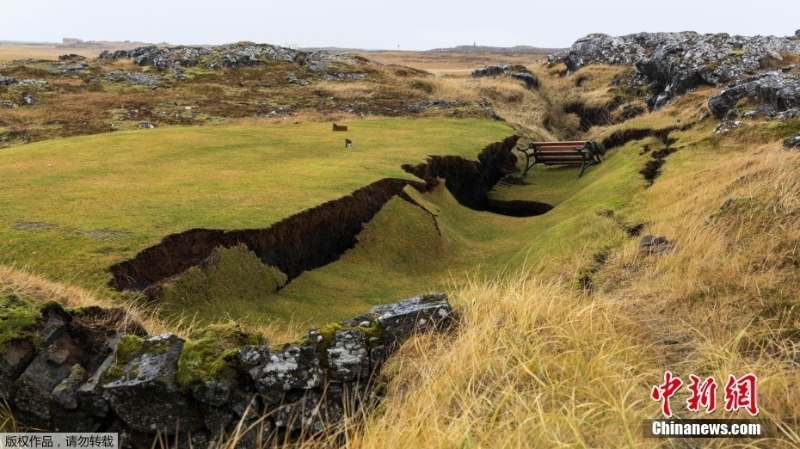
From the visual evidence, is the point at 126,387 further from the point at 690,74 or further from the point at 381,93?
the point at 381,93

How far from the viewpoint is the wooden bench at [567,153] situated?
23422mm

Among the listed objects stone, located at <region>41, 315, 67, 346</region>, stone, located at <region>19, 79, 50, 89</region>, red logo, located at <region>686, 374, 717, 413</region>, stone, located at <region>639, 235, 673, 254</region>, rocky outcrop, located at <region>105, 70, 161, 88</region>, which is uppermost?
rocky outcrop, located at <region>105, 70, 161, 88</region>

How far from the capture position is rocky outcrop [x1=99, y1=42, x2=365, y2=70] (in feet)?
149

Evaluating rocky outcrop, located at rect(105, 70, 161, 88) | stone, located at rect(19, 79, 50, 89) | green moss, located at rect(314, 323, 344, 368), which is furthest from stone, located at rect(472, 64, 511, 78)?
green moss, located at rect(314, 323, 344, 368)

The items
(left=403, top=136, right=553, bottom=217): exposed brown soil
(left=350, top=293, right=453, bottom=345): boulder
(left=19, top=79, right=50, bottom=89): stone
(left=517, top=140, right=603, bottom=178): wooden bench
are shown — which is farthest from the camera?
(left=19, top=79, right=50, bottom=89): stone

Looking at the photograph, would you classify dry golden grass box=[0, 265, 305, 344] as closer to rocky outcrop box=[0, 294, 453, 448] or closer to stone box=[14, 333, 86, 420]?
rocky outcrop box=[0, 294, 453, 448]

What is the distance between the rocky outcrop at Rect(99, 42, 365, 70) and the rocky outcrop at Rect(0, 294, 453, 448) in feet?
138

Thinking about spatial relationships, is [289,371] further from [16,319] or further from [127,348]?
[16,319]

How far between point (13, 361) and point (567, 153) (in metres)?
21.2


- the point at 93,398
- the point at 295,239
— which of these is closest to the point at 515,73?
the point at 295,239

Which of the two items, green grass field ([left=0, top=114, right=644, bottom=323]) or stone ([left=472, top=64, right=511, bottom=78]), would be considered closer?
green grass field ([left=0, top=114, right=644, bottom=323])

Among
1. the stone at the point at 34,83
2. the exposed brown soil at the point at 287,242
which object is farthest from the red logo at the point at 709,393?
the stone at the point at 34,83

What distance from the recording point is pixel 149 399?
561cm

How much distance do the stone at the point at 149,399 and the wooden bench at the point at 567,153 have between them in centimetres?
1961
